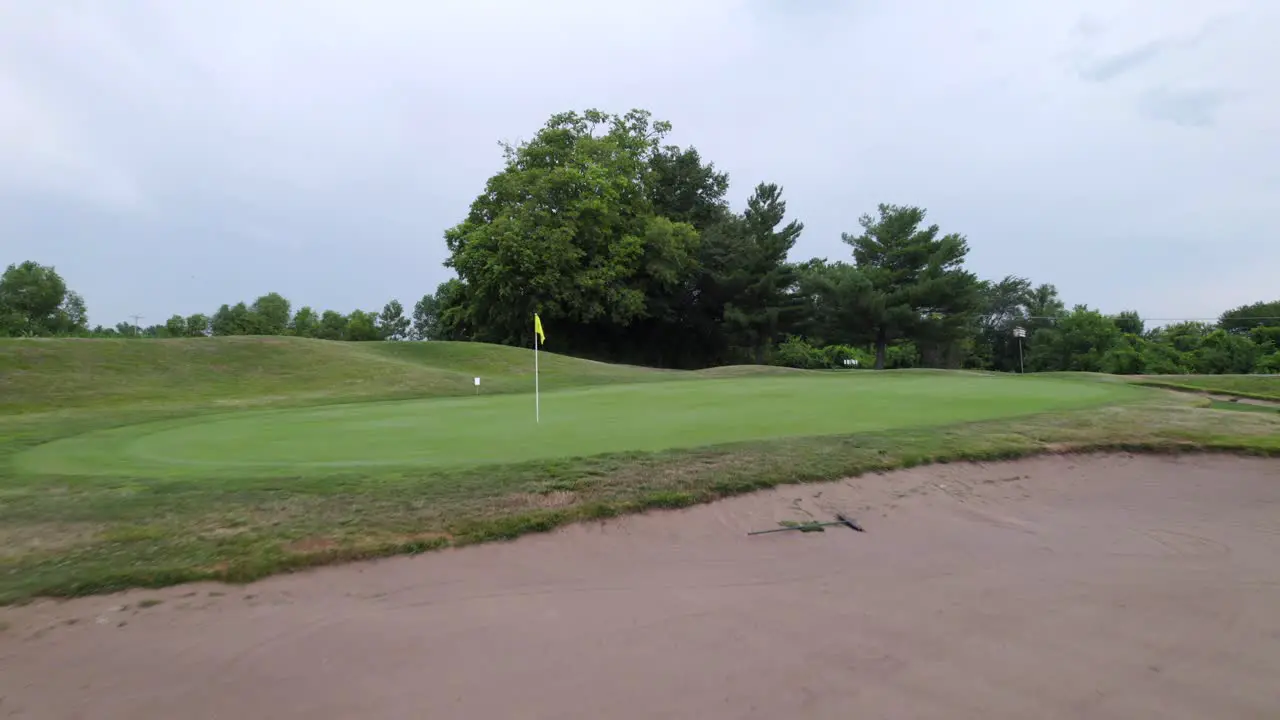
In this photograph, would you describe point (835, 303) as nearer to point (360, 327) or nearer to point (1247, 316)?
point (1247, 316)

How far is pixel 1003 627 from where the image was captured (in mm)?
2785

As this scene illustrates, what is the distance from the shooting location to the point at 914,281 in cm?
3888

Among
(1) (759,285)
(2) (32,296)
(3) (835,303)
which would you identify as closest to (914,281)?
(3) (835,303)

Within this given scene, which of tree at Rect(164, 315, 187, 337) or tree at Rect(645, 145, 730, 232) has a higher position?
tree at Rect(645, 145, 730, 232)

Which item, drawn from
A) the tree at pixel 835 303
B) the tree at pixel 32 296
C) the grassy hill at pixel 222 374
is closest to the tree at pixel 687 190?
the tree at pixel 835 303

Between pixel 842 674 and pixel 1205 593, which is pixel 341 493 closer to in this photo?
pixel 842 674

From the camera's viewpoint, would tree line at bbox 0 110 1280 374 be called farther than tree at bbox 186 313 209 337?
No

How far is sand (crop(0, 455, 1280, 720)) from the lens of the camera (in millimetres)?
2314

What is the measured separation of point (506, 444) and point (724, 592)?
356 centimetres

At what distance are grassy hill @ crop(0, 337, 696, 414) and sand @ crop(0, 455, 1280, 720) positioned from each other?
479 inches

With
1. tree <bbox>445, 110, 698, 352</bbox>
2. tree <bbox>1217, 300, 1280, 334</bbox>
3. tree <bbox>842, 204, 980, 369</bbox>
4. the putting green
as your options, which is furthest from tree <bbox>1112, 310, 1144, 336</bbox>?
the putting green

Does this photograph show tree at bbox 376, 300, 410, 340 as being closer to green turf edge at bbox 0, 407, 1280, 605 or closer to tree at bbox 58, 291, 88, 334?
tree at bbox 58, 291, 88, 334

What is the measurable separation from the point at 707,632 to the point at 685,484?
1752 millimetres

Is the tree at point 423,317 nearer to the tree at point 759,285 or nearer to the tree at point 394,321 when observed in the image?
the tree at point 394,321
